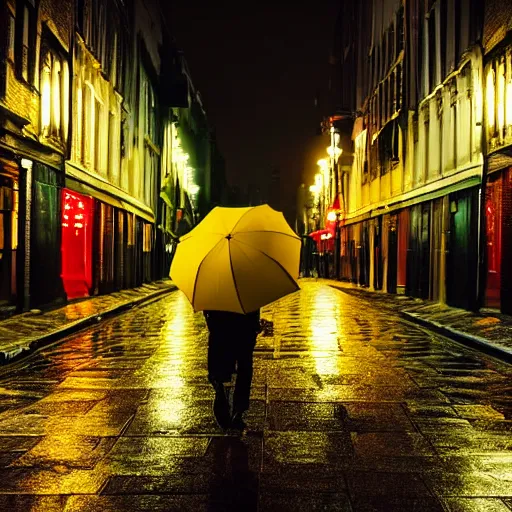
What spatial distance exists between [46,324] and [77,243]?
8344 mm

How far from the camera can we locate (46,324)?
1478 cm

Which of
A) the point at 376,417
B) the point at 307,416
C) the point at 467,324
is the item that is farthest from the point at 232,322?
the point at 467,324

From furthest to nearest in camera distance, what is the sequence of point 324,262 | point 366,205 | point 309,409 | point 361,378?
1. point 324,262
2. point 366,205
3. point 361,378
4. point 309,409

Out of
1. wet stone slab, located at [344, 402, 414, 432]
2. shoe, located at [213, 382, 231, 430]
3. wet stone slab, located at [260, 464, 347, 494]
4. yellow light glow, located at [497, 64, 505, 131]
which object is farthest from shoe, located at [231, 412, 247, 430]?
yellow light glow, located at [497, 64, 505, 131]

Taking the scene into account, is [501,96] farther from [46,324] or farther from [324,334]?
[46,324]

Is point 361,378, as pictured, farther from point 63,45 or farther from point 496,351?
point 63,45

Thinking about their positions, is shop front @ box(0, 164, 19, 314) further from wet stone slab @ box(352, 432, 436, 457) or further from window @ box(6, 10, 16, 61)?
wet stone slab @ box(352, 432, 436, 457)

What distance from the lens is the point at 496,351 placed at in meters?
11.5

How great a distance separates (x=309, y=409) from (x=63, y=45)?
1623 centimetres

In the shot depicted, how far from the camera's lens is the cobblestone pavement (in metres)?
4.70

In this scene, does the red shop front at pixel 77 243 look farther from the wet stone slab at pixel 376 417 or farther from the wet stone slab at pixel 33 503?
the wet stone slab at pixel 33 503

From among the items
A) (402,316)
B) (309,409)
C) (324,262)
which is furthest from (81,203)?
(324,262)

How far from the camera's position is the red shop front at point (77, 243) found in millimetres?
21234

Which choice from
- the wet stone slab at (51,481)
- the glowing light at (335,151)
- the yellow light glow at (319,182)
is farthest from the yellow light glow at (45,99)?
the yellow light glow at (319,182)
